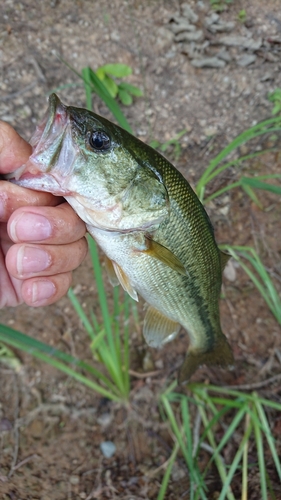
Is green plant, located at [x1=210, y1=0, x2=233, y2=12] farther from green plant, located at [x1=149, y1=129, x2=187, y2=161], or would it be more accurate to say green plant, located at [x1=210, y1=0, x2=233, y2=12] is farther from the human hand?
the human hand

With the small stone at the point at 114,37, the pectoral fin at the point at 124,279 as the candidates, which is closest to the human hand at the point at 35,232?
the pectoral fin at the point at 124,279

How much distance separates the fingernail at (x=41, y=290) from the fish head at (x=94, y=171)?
25 cm

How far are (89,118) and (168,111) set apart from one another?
5.08 feet

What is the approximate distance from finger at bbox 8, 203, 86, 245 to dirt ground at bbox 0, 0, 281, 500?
1146 millimetres

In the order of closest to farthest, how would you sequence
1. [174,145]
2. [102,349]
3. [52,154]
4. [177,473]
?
[52,154] < [102,349] < [177,473] < [174,145]

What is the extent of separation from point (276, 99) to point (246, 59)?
365mm

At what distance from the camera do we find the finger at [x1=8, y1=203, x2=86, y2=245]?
1.05 metres

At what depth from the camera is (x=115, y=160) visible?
111 centimetres

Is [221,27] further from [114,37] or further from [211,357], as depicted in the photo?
[211,357]

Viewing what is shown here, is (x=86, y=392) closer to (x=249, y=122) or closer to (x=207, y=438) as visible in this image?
(x=207, y=438)

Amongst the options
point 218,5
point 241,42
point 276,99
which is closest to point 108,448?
point 276,99

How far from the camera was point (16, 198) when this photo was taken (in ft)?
3.59

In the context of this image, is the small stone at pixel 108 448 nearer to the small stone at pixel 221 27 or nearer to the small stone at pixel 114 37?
the small stone at pixel 114 37

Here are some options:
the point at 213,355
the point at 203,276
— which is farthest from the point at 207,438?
the point at 203,276
